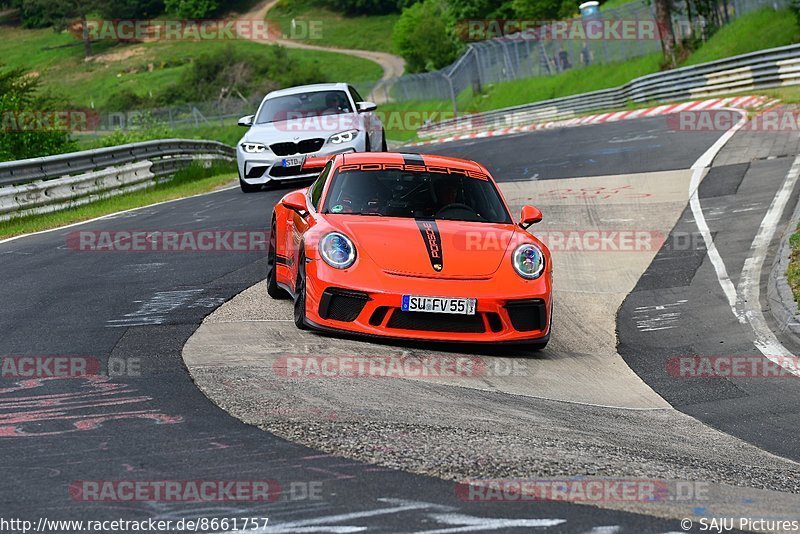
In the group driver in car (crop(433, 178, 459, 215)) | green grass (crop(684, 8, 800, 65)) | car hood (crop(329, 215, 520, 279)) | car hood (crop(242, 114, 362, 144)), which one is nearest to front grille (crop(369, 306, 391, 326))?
Result: car hood (crop(329, 215, 520, 279))

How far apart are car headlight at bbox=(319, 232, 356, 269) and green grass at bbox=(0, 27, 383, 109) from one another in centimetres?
8752

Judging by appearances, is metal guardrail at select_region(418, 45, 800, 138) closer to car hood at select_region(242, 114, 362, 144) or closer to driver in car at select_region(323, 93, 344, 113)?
driver in car at select_region(323, 93, 344, 113)

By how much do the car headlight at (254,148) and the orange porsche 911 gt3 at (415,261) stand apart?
9.83m

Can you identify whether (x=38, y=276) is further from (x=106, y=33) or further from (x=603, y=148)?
(x=106, y=33)

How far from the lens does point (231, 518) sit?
4.30m

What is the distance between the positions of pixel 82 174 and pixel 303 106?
158 inches

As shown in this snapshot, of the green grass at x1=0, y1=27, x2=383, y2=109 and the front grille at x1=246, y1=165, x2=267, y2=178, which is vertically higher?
the front grille at x1=246, y1=165, x2=267, y2=178

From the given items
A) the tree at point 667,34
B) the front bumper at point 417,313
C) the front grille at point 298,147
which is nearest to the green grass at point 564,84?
the tree at point 667,34

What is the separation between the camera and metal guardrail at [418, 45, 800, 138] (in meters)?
30.8

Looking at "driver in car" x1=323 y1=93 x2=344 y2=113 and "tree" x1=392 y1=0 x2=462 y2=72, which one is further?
"tree" x1=392 y1=0 x2=462 y2=72

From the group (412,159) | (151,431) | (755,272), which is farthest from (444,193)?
(151,431)

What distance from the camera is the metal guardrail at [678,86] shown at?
30.8 meters

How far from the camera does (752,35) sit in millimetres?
39281

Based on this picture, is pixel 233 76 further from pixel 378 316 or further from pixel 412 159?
pixel 378 316
